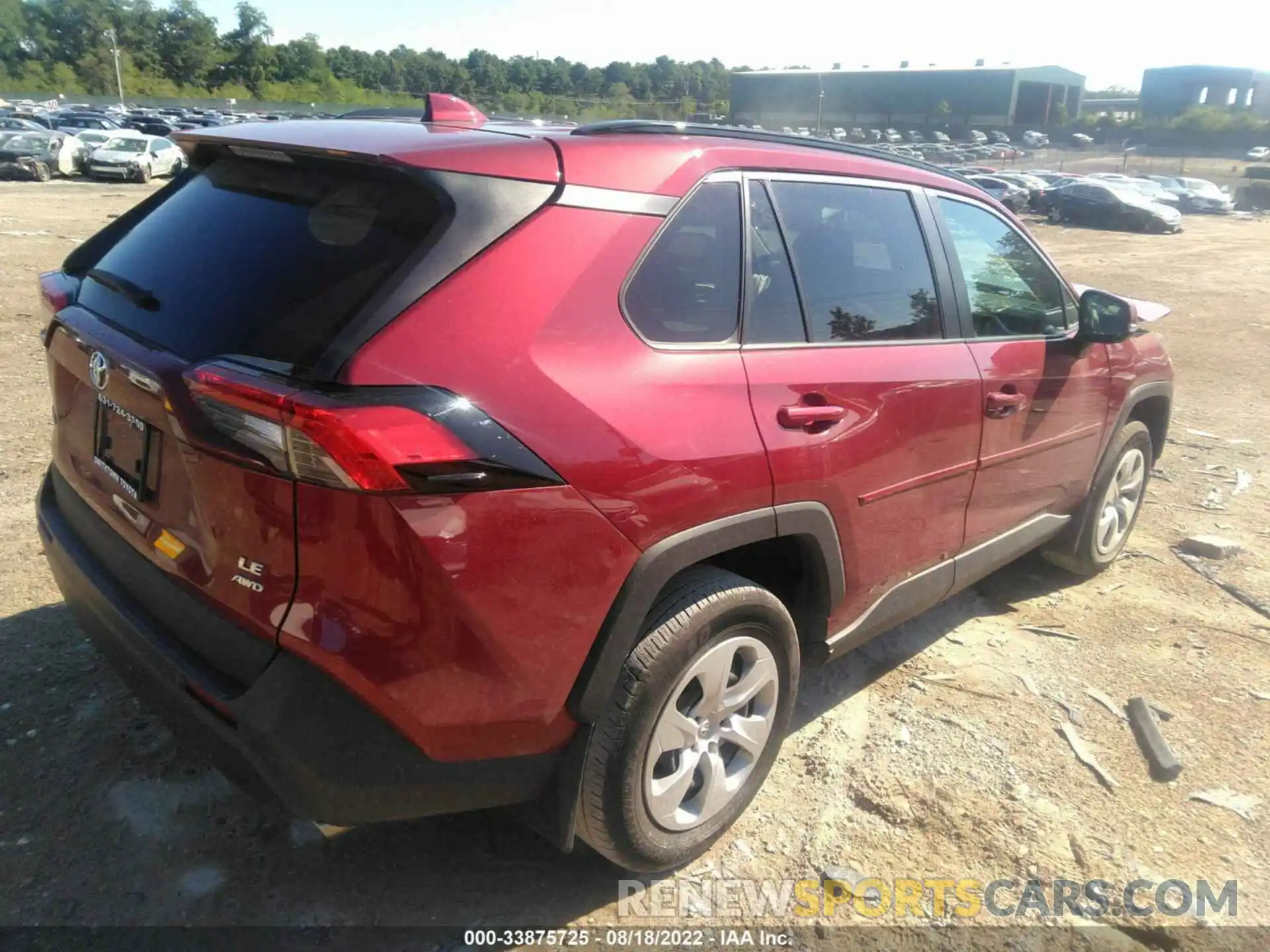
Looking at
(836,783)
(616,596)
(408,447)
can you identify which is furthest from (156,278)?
(836,783)

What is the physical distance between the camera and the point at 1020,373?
11.4ft

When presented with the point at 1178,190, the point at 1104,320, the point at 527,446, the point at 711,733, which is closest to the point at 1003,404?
the point at 1104,320

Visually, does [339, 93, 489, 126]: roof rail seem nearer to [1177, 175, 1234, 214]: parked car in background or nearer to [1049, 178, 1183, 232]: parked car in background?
[1049, 178, 1183, 232]: parked car in background

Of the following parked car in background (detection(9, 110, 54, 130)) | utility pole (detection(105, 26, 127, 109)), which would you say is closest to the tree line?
utility pole (detection(105, 26, 127, 109))

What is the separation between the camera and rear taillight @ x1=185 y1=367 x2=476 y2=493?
70.3 inches

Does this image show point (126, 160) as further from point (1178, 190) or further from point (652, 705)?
point (1178, 190)

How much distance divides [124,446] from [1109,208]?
34378 mm

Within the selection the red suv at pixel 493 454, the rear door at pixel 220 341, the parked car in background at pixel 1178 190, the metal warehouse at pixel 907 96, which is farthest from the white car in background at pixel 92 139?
the metal warehouse at pixel 907 96

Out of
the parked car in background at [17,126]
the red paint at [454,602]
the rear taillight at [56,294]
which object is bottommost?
the red paint at [454,602]

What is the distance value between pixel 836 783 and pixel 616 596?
Answer: 1.32 meters

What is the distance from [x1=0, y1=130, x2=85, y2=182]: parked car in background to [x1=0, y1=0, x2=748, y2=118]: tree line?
194 feet

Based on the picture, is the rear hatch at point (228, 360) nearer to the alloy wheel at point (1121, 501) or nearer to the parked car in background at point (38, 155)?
the alloy wheel at point (1121, 501)

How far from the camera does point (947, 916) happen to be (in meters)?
2.54

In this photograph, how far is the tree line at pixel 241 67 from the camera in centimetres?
8744
